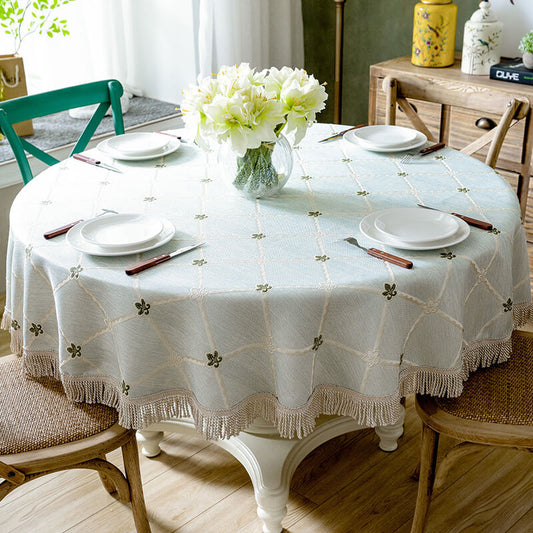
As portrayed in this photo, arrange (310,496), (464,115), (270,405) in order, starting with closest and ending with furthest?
(270,405) → (310,496) → (464,115)

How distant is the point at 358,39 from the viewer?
3.40m

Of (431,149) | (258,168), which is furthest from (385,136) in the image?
(258,168)

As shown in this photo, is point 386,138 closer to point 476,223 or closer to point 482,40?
point 476,223

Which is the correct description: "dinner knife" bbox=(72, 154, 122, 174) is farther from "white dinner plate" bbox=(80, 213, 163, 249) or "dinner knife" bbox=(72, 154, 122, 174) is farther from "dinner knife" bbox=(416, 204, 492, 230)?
"dinner knife" bbox=(416, 204, 492, 230)

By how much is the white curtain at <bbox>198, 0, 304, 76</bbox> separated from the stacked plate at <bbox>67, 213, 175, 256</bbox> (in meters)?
1.78

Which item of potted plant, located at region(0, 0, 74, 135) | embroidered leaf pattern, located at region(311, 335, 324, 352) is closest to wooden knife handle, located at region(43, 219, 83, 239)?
embroidered leaf pattern, located at region(311, 335, 324, 352)

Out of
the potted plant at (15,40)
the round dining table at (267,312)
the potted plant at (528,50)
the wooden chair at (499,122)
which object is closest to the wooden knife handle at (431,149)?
the wooden chair at (499,122)

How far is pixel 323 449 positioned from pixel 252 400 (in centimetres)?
69

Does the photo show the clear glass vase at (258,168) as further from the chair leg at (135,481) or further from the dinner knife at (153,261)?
the chair leg at (135,481)

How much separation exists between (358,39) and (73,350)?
2.56 metres

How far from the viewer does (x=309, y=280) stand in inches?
49.4

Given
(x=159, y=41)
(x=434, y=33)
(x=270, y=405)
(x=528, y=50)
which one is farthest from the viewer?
(x=159, y=41)

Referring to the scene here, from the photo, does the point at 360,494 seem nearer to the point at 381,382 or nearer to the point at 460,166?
the point at 381,382

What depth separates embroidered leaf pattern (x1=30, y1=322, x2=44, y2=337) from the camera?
4.69 ft
